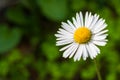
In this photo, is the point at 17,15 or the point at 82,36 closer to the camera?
the point at 82,36

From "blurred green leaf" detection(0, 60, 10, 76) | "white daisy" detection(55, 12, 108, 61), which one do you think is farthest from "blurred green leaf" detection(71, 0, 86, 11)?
"white daisy" detection(55, 12, 108, 61)

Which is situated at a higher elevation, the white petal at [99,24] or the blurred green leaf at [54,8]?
the blurred green leaf at [54,8]

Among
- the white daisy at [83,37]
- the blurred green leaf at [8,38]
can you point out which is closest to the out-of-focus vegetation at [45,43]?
the blurred green leaf at [8,38]

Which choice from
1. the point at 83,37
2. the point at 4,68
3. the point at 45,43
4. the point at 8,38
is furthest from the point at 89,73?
the point at 83,37

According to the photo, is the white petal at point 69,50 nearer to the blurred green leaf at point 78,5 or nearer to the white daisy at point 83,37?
the white daisy at point 83,37

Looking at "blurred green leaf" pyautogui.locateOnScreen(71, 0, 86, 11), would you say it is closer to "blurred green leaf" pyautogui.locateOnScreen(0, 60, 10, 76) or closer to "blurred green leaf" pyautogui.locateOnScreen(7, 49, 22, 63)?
"blurred green leaf" pyautogui.locateOnScreen(7, 49, 22, 63)

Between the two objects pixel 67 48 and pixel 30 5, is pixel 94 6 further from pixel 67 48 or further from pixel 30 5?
pixel 67 48

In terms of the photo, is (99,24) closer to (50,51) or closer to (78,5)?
(50,51)
